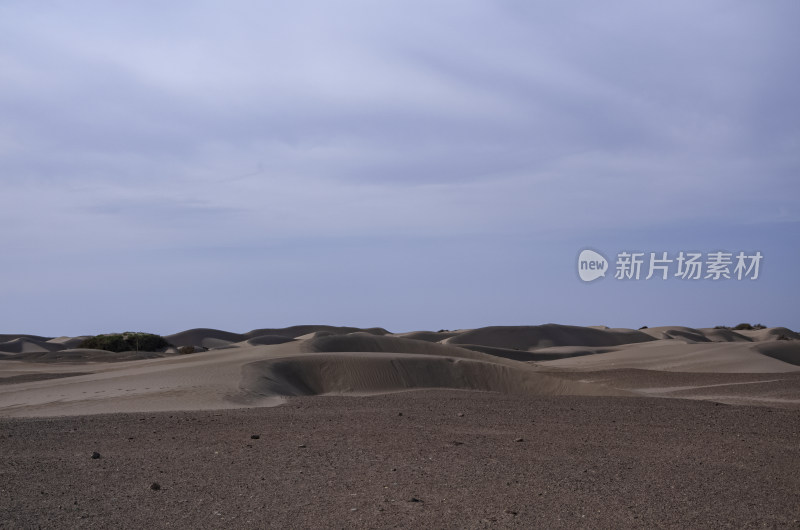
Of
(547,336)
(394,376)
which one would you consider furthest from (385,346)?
(547,336)

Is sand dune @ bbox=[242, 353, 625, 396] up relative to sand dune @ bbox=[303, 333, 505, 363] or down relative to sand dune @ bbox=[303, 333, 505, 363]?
down

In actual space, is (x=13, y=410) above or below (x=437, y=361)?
below

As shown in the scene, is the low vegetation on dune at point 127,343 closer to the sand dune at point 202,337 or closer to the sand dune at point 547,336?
the sand dune at point 202,337

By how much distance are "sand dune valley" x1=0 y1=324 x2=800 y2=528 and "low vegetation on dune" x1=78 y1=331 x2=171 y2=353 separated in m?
29.9

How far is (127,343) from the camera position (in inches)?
1970

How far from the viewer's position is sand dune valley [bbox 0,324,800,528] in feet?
22.4

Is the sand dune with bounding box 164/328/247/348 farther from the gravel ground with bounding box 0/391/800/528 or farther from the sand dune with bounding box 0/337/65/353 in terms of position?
the gravel ground with bounding box 0/391/800/528

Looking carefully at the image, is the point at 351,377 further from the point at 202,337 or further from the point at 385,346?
the point at 202,337

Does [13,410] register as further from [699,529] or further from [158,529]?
[699,529]

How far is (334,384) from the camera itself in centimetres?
2017

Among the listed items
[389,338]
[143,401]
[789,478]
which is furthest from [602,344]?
[789,478]

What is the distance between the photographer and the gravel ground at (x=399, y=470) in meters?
6.72

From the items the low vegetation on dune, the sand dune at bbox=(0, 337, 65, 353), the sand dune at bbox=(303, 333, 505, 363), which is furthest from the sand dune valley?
the sand dune at bbox=(0, 337, 65, 353)

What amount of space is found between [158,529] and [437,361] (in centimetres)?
1606
